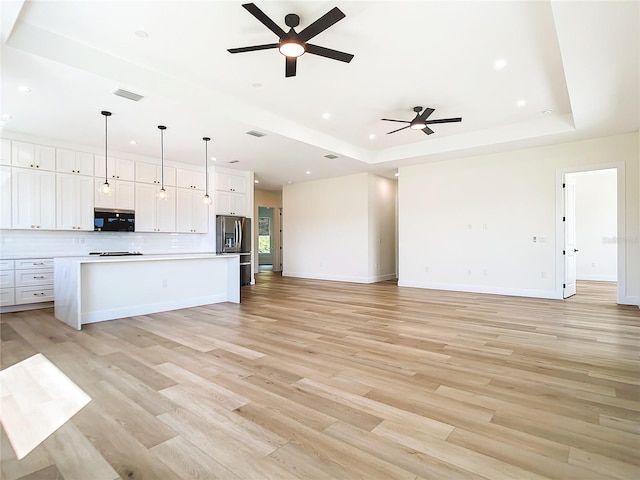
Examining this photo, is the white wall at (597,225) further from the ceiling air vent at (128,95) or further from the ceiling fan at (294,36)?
the ceiling air vent at (128,95)

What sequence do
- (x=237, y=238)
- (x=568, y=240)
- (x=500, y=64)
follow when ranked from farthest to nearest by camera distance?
1. (x=237, y=238)
2. (x=568, y=240)
3. (x=500, y=64)

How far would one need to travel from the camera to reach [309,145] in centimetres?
623

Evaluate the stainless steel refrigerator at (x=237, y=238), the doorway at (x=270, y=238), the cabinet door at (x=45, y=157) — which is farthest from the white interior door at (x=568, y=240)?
the cabinet door at (x=45, y=157)

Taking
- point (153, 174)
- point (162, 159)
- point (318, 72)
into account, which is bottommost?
point (153, 174)

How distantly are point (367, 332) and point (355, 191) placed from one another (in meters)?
5.51

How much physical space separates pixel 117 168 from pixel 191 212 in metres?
1.74

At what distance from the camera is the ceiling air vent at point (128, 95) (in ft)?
13.0

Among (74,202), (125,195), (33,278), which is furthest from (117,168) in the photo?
(33,278)

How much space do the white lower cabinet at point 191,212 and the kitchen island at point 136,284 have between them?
2181mm

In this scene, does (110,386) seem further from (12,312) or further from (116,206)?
(116,206)

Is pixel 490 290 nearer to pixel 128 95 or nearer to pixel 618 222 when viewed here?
pixel 618 222

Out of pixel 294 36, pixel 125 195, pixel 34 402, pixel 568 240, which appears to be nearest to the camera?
pixel 34 402

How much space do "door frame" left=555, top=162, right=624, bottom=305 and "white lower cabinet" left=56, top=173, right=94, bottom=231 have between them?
8695 millimetres

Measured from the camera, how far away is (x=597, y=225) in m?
9.15
